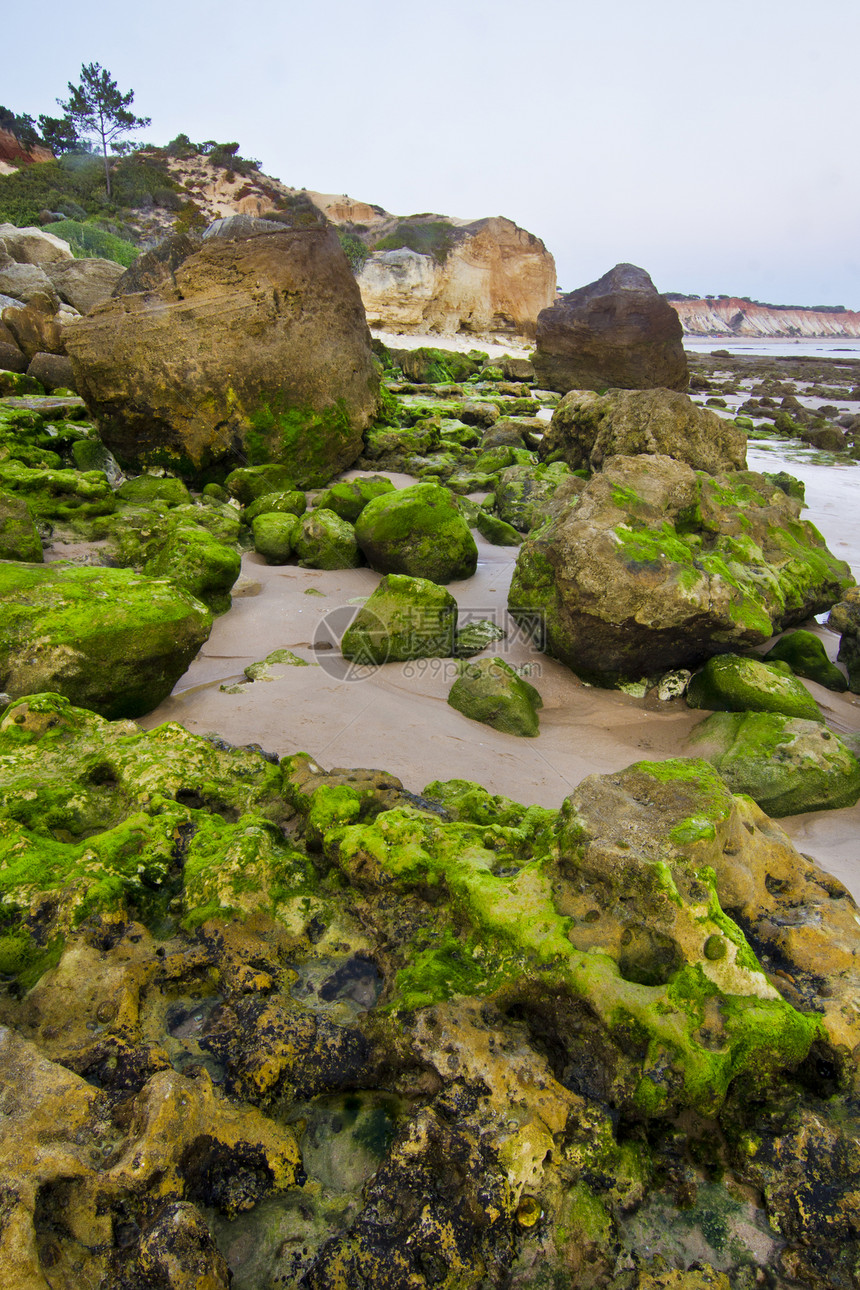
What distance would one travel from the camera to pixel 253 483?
27.2 feet

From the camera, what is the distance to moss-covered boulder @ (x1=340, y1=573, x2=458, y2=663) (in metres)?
4.75

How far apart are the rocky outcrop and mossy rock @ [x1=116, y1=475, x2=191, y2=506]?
92.8ft

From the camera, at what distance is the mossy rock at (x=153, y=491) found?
7762 mm

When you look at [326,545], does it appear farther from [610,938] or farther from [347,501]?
[610,938]

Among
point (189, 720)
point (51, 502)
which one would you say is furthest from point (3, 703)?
point (51, 502)

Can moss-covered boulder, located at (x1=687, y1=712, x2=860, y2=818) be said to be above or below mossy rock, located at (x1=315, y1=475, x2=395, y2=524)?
below

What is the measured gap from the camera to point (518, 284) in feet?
123

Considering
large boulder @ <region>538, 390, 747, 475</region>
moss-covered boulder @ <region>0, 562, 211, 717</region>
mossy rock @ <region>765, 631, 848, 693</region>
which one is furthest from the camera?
large boulder @ <region>538, 390, 747, 475</region>

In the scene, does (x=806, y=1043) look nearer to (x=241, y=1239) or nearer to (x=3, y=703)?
(x=241, y=1239)

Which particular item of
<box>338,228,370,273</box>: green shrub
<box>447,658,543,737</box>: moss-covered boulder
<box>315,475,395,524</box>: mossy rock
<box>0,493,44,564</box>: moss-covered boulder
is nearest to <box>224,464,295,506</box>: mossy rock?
<box>315,475,395,524</box>: mossy rock

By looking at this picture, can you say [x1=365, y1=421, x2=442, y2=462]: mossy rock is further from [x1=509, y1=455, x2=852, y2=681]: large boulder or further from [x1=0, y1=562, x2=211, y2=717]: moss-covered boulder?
[x1=0, y1=562, x2=211, y2=717]: moss-covered boulder

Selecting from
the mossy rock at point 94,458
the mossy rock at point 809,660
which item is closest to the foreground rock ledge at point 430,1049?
the mossy rock at point 809,660

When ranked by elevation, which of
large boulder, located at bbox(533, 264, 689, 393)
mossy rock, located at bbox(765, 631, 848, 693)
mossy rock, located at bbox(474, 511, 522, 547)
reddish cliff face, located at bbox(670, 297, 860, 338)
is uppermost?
reddish cliff face, located at bbox(670, 297, 860, 338)

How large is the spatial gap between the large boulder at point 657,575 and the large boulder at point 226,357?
16.3ft
